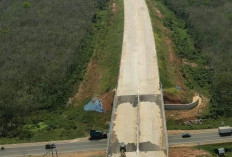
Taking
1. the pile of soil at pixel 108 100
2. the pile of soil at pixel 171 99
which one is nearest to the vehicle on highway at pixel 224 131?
the pile of soil at pixel 171 99

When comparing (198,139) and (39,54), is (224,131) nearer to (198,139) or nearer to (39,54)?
(198,139)

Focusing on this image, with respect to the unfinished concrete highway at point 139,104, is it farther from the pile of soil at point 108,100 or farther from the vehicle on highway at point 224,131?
the vehicle on highway at point 224,131

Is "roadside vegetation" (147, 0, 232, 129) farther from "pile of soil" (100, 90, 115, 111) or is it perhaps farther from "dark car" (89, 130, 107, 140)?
"dark car" (89, 130, 107, 140)

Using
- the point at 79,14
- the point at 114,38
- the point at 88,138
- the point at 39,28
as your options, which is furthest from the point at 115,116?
the point at 79,14

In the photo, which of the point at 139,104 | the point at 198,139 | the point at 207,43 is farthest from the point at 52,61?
the point at 198,139

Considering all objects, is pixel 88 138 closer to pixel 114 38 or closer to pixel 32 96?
pixel 32 96
